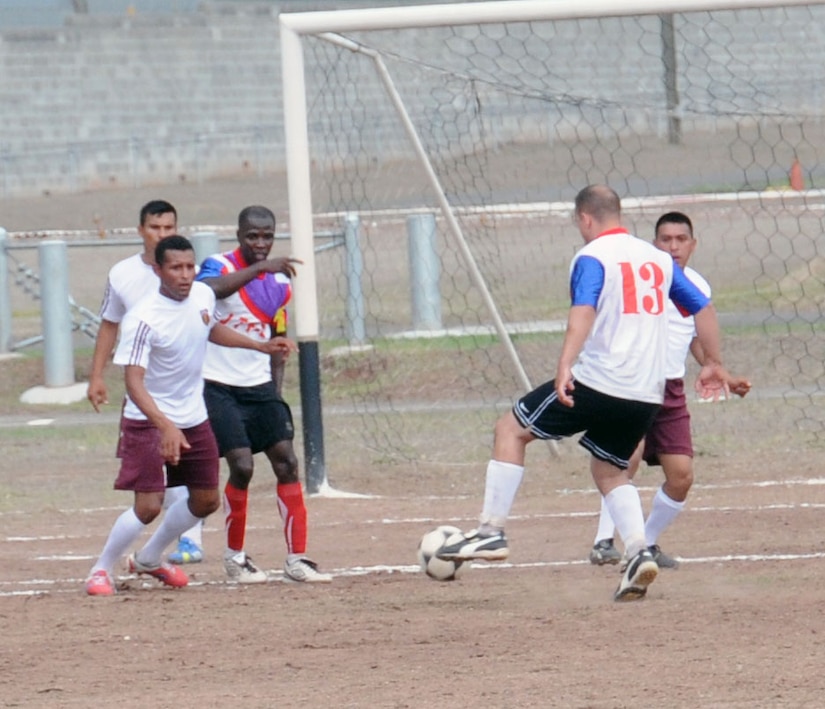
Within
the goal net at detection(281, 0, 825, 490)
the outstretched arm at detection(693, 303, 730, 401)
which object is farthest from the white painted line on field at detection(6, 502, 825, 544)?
the outstretched arm at detection(693, 303, 730, 401)

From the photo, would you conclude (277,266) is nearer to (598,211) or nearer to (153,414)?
(153,414)

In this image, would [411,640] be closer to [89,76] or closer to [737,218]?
[737,218]

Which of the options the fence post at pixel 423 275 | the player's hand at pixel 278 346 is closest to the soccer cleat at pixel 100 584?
the player's hand at pixel 278 346

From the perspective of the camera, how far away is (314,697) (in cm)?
598

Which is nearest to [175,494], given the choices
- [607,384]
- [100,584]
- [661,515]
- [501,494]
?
[100,584]

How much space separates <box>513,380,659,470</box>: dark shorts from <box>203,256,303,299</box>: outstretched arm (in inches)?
57.7

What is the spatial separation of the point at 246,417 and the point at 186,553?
1.20 metres

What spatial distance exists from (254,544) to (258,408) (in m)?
1.55

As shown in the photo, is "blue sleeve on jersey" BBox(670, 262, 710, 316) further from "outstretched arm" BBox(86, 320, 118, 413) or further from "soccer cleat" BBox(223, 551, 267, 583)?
"outstretched arm" BBox(86, 320, 118, 413)

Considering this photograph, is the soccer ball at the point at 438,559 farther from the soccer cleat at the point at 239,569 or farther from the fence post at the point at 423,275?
the fence post at the point at 423,275

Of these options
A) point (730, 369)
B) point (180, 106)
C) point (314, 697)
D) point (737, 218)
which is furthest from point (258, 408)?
point (180, 106)

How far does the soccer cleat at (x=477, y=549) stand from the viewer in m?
7.56

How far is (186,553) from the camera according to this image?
962 centimetres

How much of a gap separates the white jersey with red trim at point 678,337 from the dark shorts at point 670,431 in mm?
136
